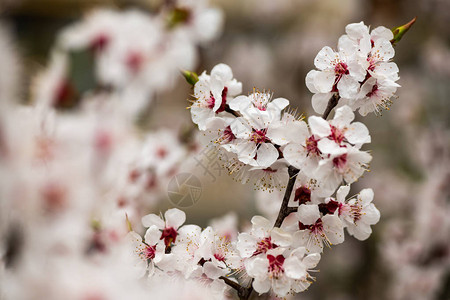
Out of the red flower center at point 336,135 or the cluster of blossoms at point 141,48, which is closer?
the red flower center at point 336,135

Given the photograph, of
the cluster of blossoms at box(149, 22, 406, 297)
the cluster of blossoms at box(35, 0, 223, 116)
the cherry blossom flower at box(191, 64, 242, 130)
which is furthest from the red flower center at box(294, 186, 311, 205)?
the cluster of blossoms at box(35, 0, 223, 116)

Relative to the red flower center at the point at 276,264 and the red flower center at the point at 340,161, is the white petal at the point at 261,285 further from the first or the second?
the red flower center at the point at 340,161

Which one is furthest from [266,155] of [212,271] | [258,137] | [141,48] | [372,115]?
[372,115]

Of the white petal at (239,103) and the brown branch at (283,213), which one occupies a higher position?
the white petal at (239,103)

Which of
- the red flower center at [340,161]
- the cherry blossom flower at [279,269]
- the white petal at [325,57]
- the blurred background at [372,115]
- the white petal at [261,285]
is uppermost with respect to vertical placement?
Result: the white petal at [325,57]

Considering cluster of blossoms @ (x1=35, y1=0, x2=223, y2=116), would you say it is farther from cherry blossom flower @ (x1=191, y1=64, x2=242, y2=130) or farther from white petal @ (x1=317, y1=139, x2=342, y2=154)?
white petal @ (x1=317, y1=139, x2=342, y2=154)

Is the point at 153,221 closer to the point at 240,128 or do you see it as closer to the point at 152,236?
the point at 152,236

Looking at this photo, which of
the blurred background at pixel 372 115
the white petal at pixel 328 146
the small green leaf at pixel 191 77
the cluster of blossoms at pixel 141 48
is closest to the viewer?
the white petal at pixel 328 146

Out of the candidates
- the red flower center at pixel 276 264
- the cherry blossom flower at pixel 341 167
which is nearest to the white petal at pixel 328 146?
the cherry blossom flower at pixel 341 167

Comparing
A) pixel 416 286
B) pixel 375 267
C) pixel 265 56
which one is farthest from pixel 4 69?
pixel 265 56

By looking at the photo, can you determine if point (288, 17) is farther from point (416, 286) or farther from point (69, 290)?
point (69, 290)
